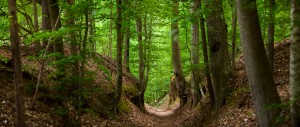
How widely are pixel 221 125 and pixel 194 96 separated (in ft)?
23.4

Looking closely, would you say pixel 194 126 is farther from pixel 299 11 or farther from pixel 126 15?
pixel 299 11

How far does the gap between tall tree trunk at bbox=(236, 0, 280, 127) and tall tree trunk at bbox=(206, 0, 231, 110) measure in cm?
448

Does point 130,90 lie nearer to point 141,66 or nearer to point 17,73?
point 141,66

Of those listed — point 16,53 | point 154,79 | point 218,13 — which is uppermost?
point 218,13

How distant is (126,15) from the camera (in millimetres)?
11680

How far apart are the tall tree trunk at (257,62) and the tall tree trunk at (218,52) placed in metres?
4.48

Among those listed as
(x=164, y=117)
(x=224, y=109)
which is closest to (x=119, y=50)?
(x=224, y=109)

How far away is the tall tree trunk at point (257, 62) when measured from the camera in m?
5.59

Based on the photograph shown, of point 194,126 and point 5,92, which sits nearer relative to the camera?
point 5,92

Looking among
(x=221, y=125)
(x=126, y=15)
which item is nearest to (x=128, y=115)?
(x=126, y=15)

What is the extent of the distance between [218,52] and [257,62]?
4.92 m

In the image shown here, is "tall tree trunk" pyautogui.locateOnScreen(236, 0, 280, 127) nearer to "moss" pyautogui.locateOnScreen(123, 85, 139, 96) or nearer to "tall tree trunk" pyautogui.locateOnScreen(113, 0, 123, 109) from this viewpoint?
"tall tree trunk" pyautogui.locateOnScreen(113, 0, 123, 109)

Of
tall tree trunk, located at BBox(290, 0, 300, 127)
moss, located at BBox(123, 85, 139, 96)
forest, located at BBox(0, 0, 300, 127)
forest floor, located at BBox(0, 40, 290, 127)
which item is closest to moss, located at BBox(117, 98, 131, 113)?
forest, located at BBox(0, 0, 300, 127)

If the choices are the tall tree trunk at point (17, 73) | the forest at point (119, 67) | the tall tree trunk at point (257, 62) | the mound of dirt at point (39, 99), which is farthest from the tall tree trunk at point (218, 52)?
the tall tree trunk at point (17, 73)
